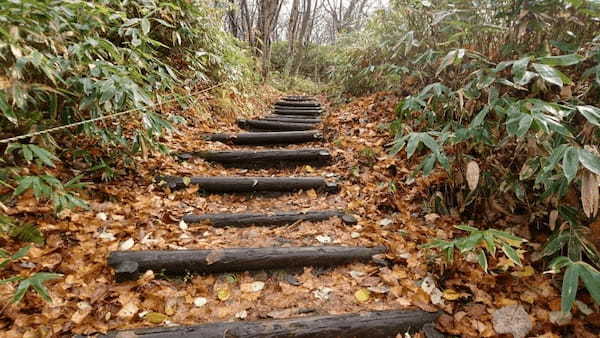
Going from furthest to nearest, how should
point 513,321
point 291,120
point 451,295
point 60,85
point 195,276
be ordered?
point 291,120 < point 60,85 < point 195,276 < point 451,295 < point 513,321

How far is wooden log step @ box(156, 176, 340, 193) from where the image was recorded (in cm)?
264

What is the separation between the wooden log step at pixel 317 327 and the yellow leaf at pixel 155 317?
0.23 ft

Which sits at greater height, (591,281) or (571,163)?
(571,163)

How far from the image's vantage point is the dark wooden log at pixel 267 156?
3166 mm

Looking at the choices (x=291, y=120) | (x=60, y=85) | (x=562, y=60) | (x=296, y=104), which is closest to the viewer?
(x=562, y=60)

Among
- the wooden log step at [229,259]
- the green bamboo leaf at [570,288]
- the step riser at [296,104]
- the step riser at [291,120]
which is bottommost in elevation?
the wooden log step at [229,259]

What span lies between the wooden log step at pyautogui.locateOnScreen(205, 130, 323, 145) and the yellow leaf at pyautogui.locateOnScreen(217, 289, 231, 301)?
91.7 inches

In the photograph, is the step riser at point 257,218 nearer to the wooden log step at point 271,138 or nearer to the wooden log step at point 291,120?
the wooden log step at point 271,138

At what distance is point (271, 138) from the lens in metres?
3.79

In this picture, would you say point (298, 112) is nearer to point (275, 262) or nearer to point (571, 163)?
point (275, 262)

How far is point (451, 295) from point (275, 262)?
100cm

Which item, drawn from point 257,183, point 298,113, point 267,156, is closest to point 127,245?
point 257,183

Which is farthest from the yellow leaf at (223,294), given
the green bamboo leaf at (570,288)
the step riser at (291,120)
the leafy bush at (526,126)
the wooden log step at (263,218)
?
the step riser at (291,120)

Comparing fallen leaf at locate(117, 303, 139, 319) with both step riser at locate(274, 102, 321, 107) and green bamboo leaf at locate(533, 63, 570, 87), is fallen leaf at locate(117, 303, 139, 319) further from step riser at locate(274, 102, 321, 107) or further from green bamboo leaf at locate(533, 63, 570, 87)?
step riser at locate(274, 102, 321, 107)
